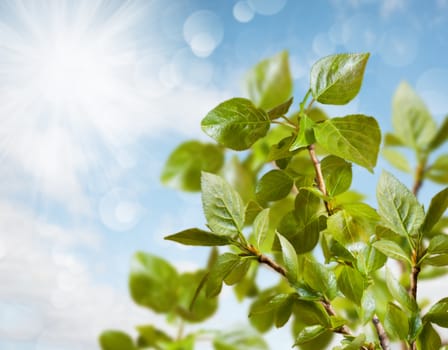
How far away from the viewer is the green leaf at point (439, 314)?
21cm

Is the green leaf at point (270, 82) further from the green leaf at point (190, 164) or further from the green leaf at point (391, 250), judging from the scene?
the green leaf at point (391, 250)

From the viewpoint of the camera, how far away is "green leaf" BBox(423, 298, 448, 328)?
207mm

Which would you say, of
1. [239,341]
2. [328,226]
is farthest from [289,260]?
[239,341]

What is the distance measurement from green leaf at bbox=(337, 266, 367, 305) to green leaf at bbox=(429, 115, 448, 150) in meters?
0.23

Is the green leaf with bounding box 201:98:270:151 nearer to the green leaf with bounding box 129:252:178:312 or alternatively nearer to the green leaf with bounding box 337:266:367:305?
the green leaf with bounding box 337:266:367:305

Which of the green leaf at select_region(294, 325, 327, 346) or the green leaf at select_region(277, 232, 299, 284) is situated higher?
the green leaf at select_region(277, 232, 299, 284)

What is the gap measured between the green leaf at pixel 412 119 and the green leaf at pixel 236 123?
230 mm

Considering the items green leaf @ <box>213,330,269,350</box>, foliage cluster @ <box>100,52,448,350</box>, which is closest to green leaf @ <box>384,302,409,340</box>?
foliage cluster @ <box>100,52,448,350</box>

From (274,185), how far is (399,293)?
78 millimetres

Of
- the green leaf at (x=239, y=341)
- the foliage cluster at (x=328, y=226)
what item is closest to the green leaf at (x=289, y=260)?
the foliage cluster at (x=328, y=226)

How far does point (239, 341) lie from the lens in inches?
15.9

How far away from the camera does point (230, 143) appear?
235 millimetres

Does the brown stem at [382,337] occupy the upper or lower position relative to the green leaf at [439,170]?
lower

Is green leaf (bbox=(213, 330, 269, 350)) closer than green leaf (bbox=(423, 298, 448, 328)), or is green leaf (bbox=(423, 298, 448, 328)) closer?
green leaf (bbox=(423, 298, 448, 328))
